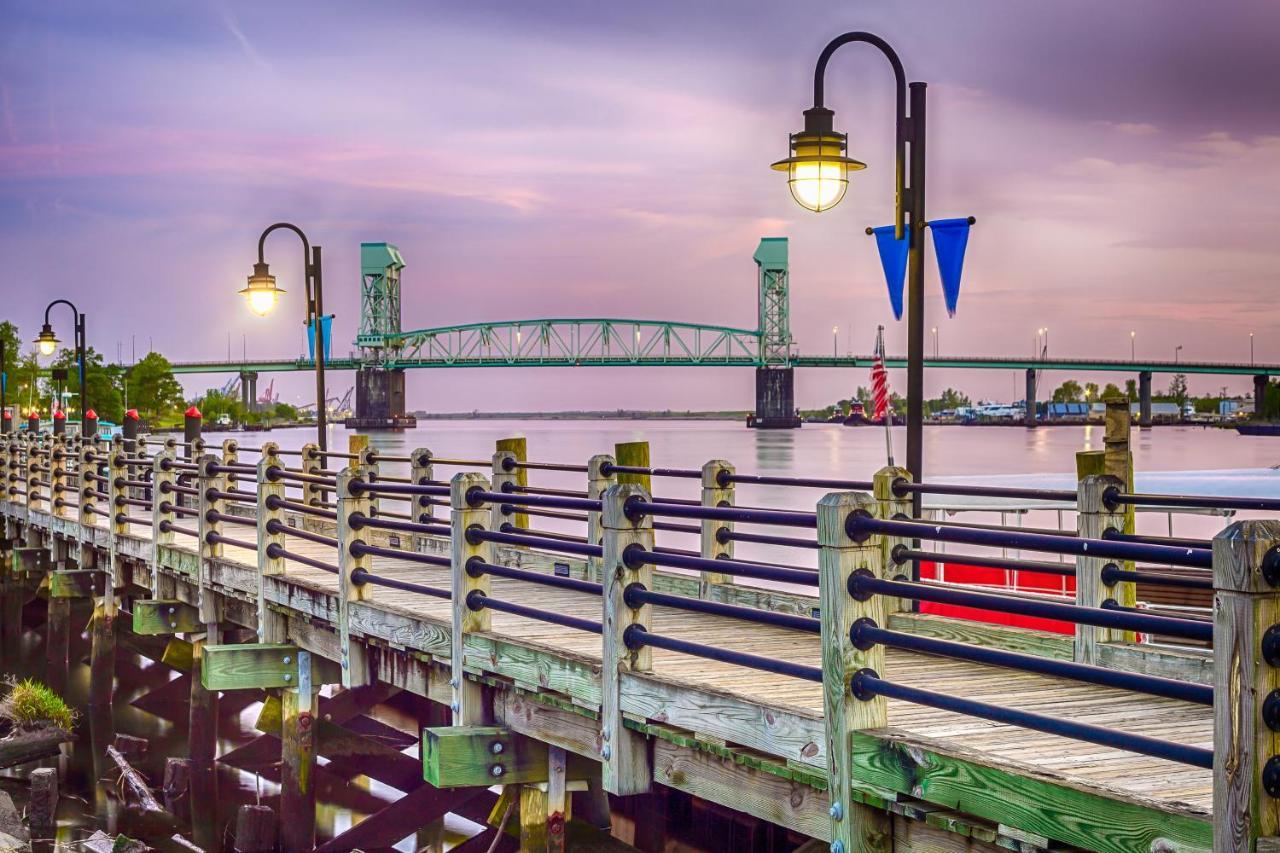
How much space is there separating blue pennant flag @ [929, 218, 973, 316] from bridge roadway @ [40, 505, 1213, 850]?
3677 mm

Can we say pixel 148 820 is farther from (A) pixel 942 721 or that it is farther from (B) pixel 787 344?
(B) pixel 787 344

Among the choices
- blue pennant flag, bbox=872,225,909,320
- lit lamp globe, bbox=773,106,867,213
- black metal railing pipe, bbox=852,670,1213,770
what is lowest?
black metal railing pipe, bbox=852,670,1213,770

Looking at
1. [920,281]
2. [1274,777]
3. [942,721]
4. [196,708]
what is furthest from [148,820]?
[1274,777]

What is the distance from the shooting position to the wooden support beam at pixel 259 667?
12258 millimetres

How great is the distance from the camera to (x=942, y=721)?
20.7 ft

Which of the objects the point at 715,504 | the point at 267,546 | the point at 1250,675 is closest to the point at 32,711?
the point at 267,546

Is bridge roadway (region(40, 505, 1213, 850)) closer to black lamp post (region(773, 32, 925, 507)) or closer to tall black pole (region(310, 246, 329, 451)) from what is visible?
black lamp post (region(773, 32, 925, 507))

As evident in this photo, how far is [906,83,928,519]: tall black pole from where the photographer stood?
11508mm

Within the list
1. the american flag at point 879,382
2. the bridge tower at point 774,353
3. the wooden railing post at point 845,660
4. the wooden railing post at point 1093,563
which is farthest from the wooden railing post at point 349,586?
the bridge tower at point 774,353

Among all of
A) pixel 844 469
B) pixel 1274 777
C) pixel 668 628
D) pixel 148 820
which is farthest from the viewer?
pixel 844 469

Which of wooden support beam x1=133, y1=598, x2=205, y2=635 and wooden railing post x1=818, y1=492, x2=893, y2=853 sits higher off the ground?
wooden railing post x1=818, y1=492, x2=893, y2=853

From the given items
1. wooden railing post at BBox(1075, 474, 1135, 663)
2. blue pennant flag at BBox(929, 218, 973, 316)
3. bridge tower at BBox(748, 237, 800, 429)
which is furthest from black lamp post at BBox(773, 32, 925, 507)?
bridge tower at BBox(748, 237, 800, 429)

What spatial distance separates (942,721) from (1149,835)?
5.71ft

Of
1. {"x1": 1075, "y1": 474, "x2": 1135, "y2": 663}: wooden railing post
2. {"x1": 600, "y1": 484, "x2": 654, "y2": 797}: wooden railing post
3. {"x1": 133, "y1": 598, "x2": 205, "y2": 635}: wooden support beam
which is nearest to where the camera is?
{"x1": 600, "y1": 484, "x2": 654, "y2": 797}: wooden railing post
